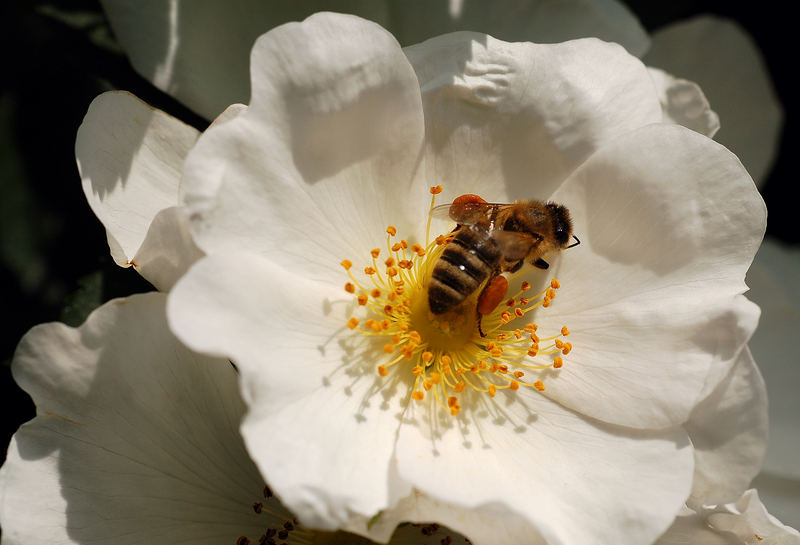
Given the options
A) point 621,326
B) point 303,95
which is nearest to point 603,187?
point 621,326

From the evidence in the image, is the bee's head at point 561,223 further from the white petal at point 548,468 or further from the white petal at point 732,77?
the white petal at point 732,77

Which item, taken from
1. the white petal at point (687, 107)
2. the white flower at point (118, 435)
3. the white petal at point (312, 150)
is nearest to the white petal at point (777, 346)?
the white petal at point (687, 107)

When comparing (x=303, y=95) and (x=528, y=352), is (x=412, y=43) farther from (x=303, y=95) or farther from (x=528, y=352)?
(x=528, y=352)

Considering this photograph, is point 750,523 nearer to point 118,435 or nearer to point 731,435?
point 731,435

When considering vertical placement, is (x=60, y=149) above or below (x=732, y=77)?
below

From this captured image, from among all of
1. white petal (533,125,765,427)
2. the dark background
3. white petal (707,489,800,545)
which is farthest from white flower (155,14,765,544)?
the dark background

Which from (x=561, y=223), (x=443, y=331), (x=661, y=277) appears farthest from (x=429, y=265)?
(x=661, y=277)
